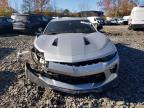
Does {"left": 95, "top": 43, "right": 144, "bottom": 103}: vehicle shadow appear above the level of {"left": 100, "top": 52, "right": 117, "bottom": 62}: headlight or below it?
below

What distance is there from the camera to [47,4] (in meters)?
67.3

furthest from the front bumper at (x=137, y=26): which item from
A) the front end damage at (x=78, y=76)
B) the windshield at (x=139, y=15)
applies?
the front end damage at (x=78, y=76)

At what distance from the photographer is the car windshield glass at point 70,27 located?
827 centimetres

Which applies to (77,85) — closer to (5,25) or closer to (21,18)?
(21,18)

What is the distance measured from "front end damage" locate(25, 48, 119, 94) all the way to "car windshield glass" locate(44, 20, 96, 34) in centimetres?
227

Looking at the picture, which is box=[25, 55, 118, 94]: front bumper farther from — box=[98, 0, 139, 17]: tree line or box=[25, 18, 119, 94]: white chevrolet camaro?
box=[98, 0, 139, 17]: tree line

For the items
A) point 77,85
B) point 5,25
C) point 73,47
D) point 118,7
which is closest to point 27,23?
point 5,25

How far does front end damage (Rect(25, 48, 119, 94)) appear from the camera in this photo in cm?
589

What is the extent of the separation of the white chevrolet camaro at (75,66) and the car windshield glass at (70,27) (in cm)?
149

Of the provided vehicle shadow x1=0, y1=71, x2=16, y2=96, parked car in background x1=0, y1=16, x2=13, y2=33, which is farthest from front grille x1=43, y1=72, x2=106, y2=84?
parked car in background x1=0, y1=16, x2=13, y2=33

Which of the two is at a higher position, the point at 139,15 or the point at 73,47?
the point at 73,47

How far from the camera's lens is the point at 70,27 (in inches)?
336

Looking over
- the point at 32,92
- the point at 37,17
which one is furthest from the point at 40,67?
the point at 37,17

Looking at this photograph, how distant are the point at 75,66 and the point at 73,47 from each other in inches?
23.4
